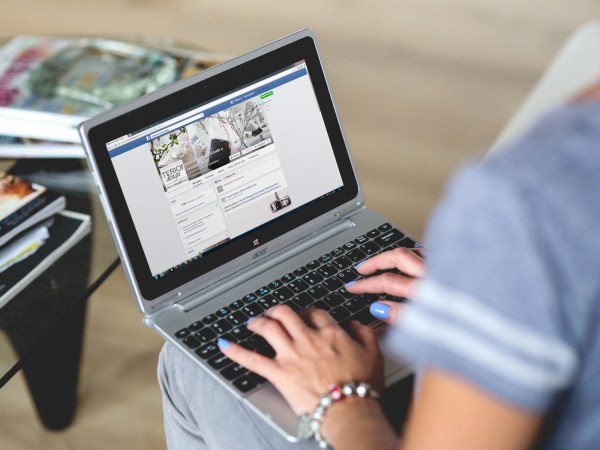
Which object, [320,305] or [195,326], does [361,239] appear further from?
[195,326]

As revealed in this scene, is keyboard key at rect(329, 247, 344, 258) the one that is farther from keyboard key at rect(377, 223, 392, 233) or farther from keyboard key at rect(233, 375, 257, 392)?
keyboard key at rect(233, 375, 257, 392)

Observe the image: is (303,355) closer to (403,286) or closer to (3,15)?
(403,286)

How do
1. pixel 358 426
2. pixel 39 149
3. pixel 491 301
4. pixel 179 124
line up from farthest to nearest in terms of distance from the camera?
pixel 39 149
pixel 179 124
pixel 358 426
pixel 491 301

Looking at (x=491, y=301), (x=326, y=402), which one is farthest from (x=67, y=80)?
(x=491, y=301)

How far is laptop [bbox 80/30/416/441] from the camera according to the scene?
1.12 m

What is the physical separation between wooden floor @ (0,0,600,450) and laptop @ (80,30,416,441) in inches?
26.4

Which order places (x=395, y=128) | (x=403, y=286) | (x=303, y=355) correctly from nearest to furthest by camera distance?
1. (x=303, y=355)
2. (x=403, y=286)
3. (x=395, y=128)

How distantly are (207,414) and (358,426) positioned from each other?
0.26 m

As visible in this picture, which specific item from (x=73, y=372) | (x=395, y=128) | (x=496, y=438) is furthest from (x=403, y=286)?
(x=395, y=128)

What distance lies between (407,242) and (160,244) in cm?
37

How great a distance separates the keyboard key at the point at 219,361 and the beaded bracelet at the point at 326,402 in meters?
0.15

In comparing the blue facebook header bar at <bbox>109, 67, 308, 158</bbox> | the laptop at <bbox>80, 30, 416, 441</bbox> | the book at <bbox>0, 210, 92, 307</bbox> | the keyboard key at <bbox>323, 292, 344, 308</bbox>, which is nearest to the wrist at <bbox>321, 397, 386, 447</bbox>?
the laptop at <bbox>80, 30, 416, 441</bbox>

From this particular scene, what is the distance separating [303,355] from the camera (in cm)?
101

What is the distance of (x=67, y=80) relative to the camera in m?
1.65
